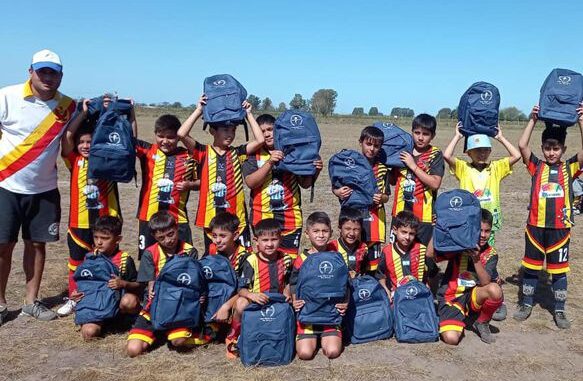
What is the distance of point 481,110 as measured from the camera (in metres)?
6.18

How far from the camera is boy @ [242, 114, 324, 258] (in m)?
6.09

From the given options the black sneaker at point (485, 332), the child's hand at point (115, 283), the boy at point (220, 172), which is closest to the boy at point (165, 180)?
the boy at point (220, 172)

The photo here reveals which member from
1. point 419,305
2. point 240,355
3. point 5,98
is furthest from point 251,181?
point 5,98

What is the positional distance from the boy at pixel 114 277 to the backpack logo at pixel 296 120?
2.19m

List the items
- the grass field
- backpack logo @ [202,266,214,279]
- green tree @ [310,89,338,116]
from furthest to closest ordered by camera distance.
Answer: green tree @ [310,89,338,116] → backpack logo @ [202,266,214,279] → the grass field

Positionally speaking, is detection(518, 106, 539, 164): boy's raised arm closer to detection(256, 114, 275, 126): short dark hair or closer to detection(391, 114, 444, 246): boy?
detection(391, 114, 444, 246): boy

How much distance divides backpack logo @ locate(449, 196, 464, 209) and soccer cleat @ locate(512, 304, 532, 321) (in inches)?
73.8

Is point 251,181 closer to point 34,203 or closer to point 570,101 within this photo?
point 34,203

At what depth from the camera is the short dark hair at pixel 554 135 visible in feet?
20.6

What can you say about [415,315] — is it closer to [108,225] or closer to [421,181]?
[421,181]

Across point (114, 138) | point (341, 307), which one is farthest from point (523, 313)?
point (114, 138)

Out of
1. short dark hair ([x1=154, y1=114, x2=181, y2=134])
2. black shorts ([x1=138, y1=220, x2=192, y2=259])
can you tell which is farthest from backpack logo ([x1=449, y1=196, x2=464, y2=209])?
short dark hair ([x1=154, y1=114, x2=181, y2=134])

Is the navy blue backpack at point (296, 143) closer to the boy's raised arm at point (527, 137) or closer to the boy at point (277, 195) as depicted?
the boy at point (277, 195)

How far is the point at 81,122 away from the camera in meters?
6.00
